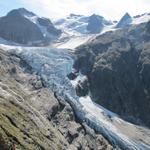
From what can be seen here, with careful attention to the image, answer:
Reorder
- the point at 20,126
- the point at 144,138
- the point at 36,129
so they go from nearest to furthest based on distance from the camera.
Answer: the point at 20,126, the point at 36,129, the point at 144,138

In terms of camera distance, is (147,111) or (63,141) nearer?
(63,141)

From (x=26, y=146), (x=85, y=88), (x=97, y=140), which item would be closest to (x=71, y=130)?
(x=97, y=140)

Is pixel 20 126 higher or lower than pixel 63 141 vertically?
higher

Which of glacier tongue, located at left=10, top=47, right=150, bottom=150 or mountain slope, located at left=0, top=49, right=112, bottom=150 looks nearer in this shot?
mountain slope, located at left=0, top=49, right=112, bottom=150

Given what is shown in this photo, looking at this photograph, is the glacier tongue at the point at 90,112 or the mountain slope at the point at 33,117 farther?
the glacier tongue at the point at 90,112

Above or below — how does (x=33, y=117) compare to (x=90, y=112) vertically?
above

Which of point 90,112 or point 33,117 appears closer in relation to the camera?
point 33,117

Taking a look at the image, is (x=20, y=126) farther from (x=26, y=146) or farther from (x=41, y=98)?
(x=41, y=98)

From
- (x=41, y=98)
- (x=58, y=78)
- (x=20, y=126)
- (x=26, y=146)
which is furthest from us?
(x=58, y=78)
